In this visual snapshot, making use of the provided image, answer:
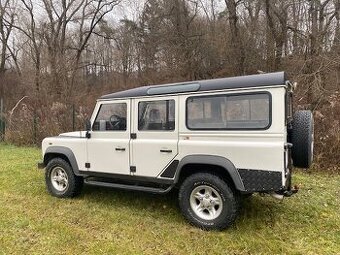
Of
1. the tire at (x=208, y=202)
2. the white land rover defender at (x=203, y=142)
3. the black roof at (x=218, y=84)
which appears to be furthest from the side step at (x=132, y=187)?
the black roof at (x=218, y=84)

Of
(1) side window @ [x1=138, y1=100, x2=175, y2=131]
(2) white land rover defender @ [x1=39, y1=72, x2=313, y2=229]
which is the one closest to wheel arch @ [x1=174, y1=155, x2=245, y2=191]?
(2) white land rover defender @ [x1=39, y1=72, x2=313, y2=229]

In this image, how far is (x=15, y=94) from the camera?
Result: 109ft

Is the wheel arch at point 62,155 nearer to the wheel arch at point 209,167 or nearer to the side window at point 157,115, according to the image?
the side window at point 157,115

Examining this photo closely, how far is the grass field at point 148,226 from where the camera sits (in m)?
4.16

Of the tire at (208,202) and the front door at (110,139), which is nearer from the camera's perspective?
the tire at (208,202)

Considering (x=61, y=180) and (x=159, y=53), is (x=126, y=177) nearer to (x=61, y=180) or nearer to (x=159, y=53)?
(x=61, y=180)

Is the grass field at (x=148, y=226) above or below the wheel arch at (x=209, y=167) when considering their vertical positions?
below

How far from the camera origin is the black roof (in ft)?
13.9

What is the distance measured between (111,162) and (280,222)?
2711mm

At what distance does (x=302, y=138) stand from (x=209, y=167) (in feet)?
4.30

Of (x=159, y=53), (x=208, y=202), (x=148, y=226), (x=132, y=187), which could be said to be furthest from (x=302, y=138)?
(x=159, y=53)

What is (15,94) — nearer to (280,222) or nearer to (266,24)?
(266,24)

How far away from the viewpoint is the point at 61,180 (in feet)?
20.4

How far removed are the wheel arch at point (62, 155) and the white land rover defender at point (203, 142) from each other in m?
0.07
